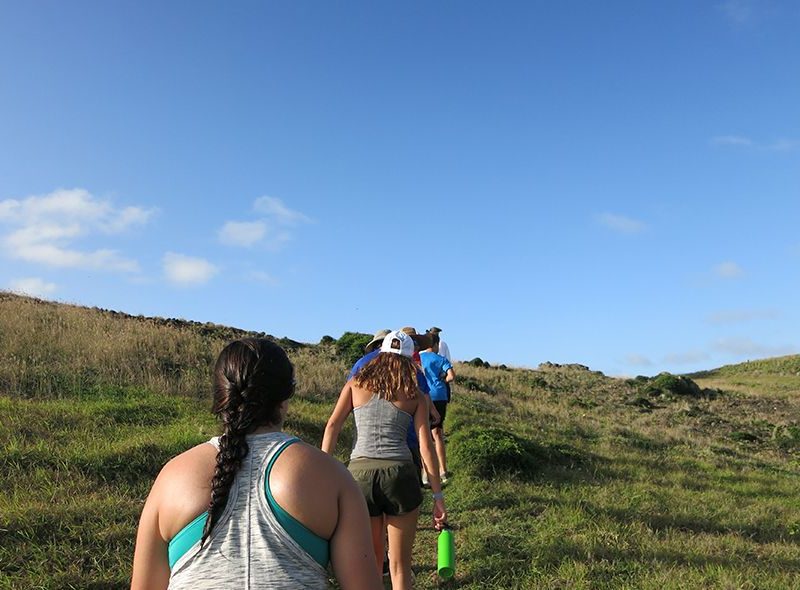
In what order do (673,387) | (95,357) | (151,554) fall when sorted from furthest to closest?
1. (673,387)
2. (95,357)
3. (151,554)

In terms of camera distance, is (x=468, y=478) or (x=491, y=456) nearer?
(x=468, y=478)

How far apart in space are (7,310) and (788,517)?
14.6m

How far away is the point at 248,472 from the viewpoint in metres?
1.94

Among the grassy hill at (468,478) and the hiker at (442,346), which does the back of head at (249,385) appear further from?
the hiker at (442,346)

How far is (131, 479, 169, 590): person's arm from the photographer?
201 centimetres

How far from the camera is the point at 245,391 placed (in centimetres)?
203

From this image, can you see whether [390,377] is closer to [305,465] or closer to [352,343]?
[305,465]

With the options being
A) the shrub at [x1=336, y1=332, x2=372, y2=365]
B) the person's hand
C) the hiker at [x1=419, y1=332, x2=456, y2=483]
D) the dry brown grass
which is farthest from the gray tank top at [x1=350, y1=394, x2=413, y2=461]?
the shrub at [x1=336, y1=332, x2=372, y2=365]

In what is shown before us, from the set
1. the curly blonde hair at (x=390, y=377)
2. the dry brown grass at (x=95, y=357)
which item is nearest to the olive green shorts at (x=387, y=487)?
the curly blonde hair at (x=390, y=377)

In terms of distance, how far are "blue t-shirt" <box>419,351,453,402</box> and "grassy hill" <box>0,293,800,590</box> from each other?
124cm

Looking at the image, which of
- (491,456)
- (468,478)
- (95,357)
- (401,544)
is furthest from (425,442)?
(95,357)

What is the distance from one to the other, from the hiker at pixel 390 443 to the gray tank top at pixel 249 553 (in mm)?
2458

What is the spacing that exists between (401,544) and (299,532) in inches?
108

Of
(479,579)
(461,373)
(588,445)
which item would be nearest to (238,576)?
(479,579)
